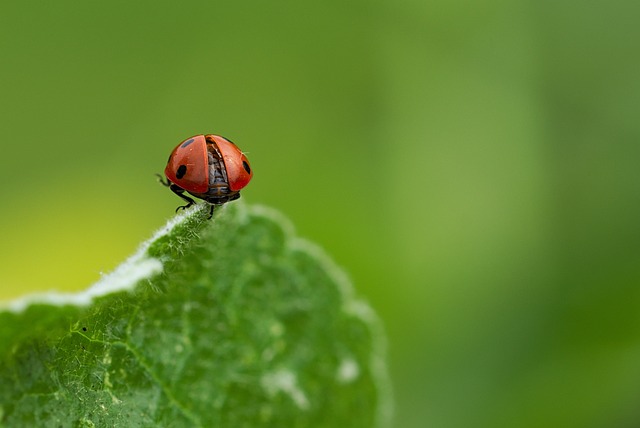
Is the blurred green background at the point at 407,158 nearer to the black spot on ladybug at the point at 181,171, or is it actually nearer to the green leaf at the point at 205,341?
the green leaf at the point at 205,341

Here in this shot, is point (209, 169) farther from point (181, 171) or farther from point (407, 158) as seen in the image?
point (407, 158)

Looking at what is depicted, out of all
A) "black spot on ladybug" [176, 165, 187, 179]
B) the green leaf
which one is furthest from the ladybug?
the green leaf

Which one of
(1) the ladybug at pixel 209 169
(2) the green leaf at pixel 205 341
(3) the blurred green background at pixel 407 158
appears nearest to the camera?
(2) the green leaf at pixel 205 341

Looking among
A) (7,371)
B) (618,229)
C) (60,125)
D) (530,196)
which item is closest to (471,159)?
(530,196)

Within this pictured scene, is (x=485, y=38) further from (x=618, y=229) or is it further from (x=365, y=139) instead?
(x=618, y=229)

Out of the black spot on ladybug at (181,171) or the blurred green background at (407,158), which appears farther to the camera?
the blurred green background at (407,158)

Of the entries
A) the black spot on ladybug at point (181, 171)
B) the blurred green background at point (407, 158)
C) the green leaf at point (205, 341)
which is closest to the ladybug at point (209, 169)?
the black spot on ladybug at point (181, 171)
